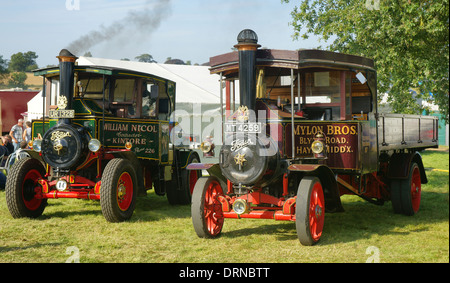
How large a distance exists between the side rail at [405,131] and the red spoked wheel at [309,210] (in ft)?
5.96

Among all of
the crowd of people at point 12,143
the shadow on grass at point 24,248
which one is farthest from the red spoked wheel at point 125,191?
the crowd of people at point 12,143

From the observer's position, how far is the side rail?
7.61 m

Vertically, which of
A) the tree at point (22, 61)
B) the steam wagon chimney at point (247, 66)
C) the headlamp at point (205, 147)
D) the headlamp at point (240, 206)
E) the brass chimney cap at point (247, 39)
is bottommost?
the headlamp at point (240, 206)

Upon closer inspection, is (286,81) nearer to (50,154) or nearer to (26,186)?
(50,154)

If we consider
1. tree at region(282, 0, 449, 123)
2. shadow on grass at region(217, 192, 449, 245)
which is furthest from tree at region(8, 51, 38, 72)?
shadow on grass at region(217, 192, 449, 245)

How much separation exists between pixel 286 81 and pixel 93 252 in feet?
11.1

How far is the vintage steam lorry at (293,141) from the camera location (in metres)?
5.89

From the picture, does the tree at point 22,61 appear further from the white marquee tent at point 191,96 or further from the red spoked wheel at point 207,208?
the red spoked wheel at point 207,208

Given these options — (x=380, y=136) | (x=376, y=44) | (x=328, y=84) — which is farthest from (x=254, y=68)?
(x=376, y=44)

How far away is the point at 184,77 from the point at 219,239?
13.1 m

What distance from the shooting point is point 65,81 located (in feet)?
25.3

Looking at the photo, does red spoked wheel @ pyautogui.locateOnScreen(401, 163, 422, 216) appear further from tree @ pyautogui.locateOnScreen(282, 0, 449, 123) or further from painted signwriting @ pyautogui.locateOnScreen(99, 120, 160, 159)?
painted signwriting @ pyautogui.locateOnScreen(99, 120, 160, 159)

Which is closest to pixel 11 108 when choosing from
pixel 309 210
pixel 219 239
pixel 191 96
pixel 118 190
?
pixel 191 96

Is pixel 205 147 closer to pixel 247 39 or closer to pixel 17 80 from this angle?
pixel 247 39
